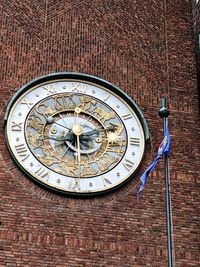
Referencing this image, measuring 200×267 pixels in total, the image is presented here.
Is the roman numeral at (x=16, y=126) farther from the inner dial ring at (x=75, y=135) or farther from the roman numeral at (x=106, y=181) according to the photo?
the roman numeral at (x=106, y=181)

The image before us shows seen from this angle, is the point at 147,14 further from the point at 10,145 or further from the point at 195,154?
→ the point at 10,145

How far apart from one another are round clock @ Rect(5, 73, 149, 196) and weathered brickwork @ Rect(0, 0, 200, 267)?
276 millimetres

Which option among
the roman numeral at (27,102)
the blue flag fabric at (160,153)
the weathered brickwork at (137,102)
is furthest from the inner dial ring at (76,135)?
the blue flag fabric at (160,153)

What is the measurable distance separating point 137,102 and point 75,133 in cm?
202

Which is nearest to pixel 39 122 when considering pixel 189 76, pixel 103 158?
pixel 103 158

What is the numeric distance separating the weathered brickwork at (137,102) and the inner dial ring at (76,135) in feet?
2.18

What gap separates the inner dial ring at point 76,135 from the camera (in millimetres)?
19453

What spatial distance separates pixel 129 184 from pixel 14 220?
2.84 m

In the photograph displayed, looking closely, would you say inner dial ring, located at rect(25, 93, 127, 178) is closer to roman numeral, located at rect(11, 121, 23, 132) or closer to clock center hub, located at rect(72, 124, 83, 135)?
clock center hub, located at rect(72, 124, 83, 135)

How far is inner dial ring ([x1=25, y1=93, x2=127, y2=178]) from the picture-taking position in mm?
19453

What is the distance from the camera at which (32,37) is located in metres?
21.3

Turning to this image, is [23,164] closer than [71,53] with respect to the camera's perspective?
Yes

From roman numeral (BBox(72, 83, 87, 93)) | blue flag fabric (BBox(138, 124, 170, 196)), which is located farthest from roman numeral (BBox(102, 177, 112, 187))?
roman numeral (BBox(72, 83, 87, 93))

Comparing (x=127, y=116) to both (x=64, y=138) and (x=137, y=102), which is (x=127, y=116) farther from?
(x=64, y=138)
